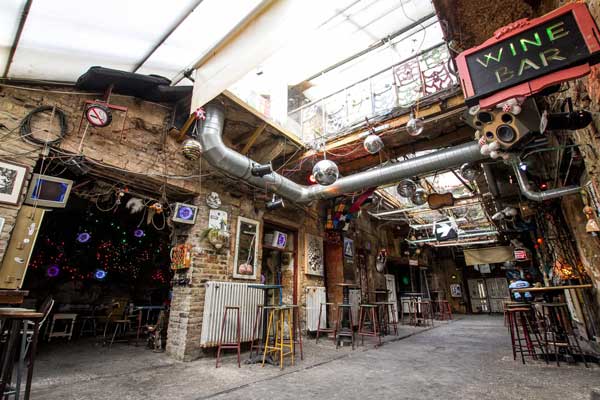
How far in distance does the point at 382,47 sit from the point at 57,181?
6753 mm

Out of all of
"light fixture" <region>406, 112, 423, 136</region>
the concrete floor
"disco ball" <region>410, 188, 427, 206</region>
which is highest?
"light fixture" <region>406, 112, 423, 136</region>

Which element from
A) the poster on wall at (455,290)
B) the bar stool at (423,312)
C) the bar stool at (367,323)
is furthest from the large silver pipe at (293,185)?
the poster on wall at (455,290)

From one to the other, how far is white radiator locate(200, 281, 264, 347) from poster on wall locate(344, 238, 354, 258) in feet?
11.6

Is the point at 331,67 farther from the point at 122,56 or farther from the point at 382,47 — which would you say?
the point at 122,56

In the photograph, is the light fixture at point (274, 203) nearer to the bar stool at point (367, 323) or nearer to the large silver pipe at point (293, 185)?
the large silver pipe at point (293, 185)

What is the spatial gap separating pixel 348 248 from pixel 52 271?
7.97m

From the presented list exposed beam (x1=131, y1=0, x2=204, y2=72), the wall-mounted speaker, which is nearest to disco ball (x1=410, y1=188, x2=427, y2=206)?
the wall-mounted speaker

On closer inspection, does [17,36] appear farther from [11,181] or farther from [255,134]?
[255,134]

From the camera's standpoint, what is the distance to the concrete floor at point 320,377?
2.87 meters

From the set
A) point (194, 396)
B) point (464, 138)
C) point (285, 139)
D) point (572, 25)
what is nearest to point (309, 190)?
point (285, 139)

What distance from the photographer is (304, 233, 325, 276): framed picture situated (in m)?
7.03

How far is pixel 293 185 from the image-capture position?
588cm

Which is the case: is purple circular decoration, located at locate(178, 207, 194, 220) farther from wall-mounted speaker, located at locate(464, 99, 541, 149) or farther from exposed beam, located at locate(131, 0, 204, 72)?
wall-mounted speaker, located at locate(464, 99, 541, 149)

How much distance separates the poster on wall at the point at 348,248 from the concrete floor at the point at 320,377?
3.47 metres
